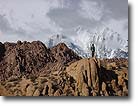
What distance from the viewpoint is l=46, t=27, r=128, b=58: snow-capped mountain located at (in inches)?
182

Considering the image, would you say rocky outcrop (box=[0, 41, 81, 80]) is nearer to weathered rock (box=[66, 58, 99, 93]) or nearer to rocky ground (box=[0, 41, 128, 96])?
rocky ground (box=[0, 41, 128, 96])

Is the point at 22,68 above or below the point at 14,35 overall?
below

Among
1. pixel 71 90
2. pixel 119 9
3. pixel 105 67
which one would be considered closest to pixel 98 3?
pixel 119 9

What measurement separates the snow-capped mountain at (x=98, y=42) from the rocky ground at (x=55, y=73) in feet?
0.20

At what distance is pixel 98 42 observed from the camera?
470 centimetres

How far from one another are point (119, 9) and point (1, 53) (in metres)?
1.35

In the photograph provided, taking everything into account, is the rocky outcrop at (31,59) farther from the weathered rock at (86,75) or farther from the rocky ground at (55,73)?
the weathered rock at (86,75)

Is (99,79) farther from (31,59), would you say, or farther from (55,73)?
(31,59)

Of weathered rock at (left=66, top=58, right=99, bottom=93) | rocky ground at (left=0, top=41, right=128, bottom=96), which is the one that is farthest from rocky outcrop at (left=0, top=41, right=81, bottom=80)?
weathered rock at (left=66, top=58, right=99, bottom=93)

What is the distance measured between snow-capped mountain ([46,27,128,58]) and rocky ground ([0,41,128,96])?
0.06 meters

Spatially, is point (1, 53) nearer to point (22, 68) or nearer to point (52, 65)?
point (22, 68)

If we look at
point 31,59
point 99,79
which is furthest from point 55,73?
point 99,79

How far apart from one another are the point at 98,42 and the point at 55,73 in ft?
1.88
